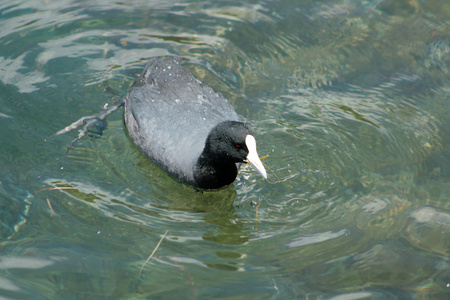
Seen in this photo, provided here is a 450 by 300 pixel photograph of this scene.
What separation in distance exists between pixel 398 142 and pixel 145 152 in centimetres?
237

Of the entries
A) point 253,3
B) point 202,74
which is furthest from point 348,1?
point 202,74

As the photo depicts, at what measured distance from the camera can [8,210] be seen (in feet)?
12.5

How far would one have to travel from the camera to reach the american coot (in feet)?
13.1

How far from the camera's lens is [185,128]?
440 centimetres

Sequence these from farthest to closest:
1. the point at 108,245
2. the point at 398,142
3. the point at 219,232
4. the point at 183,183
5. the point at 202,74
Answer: the point at 202,74 < the point at 398,142 < the point at 183,183 < the point at 219,232 < the point at 108,245

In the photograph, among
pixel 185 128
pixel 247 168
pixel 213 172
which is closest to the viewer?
pixel 213 172

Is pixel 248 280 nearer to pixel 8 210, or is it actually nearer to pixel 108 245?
pixel 108 245

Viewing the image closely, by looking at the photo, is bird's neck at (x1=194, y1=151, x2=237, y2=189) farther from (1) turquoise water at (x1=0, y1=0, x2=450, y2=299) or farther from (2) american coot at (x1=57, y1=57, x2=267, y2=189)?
(1) turquoise water at (x1=0, y1=0, x2=450, y2=299)

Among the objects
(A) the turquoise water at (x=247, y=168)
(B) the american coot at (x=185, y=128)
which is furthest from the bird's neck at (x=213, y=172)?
(A) the turquoise water at (x=247, y=168)

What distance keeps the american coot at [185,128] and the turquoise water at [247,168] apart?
18 centimetres

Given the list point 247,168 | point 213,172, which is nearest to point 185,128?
point 213,172

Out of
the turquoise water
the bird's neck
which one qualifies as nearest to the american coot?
the bird's neck

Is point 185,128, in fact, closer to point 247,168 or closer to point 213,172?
point 213,172

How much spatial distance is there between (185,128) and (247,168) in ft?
2.28
